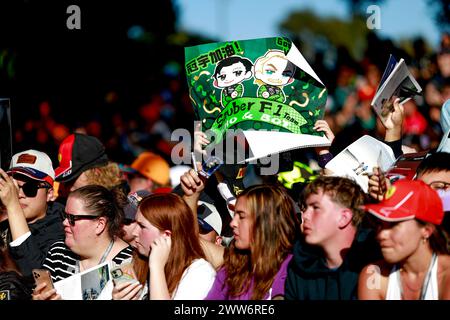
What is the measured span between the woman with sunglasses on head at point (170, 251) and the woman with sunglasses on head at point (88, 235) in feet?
1.95

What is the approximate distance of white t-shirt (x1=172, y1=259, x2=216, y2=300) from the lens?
516 centimetres

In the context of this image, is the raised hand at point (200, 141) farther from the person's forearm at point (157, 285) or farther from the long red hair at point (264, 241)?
the person's forearm at point (157, 285)

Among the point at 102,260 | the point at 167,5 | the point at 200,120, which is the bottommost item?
the point at 102,260

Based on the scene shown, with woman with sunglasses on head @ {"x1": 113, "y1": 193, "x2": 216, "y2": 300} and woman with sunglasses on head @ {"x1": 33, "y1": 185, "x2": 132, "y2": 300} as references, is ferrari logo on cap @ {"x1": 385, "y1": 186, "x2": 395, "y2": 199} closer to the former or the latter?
woman with sunglasses on head @ {"x1": 113, "y1": 193, "x2": 216, "y2": 300}

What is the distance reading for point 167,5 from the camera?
11961 mm

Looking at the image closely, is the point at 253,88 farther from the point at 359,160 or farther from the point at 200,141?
the point at 359,160

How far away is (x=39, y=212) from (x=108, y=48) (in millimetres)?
4792

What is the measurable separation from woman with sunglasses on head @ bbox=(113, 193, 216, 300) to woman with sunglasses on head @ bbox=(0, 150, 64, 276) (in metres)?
1.06

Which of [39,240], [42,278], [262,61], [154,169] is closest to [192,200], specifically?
[262,61]

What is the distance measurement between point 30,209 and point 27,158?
0.46m

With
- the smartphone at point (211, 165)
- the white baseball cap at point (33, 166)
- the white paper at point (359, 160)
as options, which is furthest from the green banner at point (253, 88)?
the white baseball cap at point (33, 166)

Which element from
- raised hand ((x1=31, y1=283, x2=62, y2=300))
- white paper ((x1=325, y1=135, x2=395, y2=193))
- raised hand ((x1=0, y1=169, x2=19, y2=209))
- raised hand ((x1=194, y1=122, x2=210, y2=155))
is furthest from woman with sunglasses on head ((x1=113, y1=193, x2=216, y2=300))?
raised hand ((x1=0, y1=169, x2=19, y2=209))
